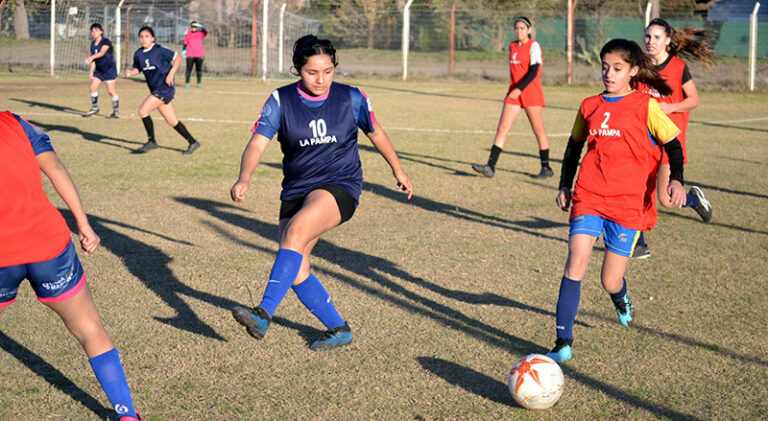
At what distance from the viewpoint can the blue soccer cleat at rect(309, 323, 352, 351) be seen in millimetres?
4887

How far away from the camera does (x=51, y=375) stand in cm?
446

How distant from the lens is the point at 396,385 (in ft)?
14.3

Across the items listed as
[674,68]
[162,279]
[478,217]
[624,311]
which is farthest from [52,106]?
[624,311]

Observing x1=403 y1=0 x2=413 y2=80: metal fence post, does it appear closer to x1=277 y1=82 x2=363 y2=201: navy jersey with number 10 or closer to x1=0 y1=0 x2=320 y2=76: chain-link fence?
x1=0 y1=0 x2=320 y2=76: chain-link fence

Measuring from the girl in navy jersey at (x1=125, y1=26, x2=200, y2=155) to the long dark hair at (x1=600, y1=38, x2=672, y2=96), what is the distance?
9.18m

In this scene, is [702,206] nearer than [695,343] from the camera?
No

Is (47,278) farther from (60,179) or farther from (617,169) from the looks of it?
(617,169)

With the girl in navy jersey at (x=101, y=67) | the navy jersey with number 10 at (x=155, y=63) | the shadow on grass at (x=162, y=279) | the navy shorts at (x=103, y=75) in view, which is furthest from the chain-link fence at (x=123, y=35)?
the shadow on grass at (x=162, y=279)

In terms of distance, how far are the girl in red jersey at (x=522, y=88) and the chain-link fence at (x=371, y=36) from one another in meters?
19.8

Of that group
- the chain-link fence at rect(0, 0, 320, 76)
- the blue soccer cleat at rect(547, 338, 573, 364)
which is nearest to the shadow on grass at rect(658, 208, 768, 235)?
the blue soccer cleat at rect(547, 338, 573, 364)

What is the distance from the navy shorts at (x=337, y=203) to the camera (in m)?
4.80

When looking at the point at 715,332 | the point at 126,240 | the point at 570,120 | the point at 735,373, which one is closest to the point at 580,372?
the point at 735,373

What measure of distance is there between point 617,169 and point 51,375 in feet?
11.2

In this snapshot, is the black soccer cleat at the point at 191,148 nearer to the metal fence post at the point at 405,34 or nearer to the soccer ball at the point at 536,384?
the soccer ball at the point at 536,384
